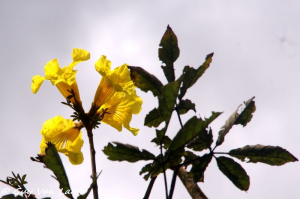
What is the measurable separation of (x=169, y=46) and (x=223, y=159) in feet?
1.79

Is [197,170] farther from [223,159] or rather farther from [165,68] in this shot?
[165,68]

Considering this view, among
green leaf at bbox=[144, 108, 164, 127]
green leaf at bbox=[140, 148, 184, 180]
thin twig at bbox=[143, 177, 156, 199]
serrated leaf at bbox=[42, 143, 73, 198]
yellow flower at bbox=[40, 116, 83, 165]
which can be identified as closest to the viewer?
serrated leaf at bbox=[42, 143, 73, 198]

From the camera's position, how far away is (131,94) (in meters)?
2.03

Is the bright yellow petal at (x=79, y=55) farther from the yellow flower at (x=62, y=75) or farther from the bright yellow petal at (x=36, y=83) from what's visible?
the bright yellow petal at (x=36, y=83)

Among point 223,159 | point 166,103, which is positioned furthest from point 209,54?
point 223,159

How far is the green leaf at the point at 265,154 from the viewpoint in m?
1.39

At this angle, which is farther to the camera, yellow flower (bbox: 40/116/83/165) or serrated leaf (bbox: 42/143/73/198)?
yellow flower (bbox: 40/116/83/165)

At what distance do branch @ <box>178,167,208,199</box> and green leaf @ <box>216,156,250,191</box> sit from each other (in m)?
0.14

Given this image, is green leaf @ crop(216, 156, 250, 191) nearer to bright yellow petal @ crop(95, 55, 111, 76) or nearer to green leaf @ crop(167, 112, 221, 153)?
green leaf @ crop(167, 112, 221, 153)

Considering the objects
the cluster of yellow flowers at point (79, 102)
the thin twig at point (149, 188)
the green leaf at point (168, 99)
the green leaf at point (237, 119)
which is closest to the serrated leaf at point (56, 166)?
the thin twig at point (149, 188)

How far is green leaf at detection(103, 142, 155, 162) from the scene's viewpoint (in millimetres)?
1375

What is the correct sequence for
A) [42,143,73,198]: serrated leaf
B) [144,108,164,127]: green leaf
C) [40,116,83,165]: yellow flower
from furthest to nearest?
[40,116,83,165]: yellow flower → [144,108,164,127]: green leaf → [42,143,73,198]: serrated leaf

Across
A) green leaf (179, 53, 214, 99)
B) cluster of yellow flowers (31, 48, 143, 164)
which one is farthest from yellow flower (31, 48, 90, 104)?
green leaf (179, 53, 214, 99)

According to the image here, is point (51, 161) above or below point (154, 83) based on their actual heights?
below
